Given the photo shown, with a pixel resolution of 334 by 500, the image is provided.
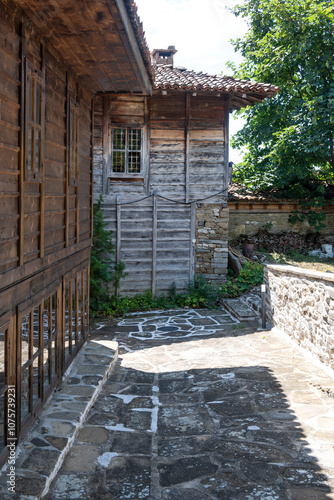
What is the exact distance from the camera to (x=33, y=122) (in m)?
5.02

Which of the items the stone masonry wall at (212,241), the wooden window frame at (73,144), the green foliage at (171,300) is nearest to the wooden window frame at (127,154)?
the stone masonry wall at (212,241)

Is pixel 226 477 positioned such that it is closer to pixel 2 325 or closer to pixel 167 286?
pixel 2 325

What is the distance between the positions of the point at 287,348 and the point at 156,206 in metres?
6.02

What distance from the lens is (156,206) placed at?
13.4m

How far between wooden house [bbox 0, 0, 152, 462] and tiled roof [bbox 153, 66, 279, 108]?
5.01 m

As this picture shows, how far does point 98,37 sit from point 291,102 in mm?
14510

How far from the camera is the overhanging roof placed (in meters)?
4.65

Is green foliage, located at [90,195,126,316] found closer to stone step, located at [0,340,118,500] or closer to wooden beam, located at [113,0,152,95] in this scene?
stone step, located at [0,340,118,500]

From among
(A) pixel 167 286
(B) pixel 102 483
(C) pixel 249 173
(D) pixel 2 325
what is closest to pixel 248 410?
(B) pixel 102 483

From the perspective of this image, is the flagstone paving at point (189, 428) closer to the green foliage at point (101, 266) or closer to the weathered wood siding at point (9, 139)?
the weathered wood siding at point (9, 139)

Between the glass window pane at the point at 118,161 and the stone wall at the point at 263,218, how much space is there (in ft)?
16.5

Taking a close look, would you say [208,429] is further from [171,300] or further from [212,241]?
[212,241]

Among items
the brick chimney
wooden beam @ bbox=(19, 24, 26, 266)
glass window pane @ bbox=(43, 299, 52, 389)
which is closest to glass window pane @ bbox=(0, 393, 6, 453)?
glass window pane @ bbox=(43, 299, 52, 389)

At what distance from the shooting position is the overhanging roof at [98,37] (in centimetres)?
465
